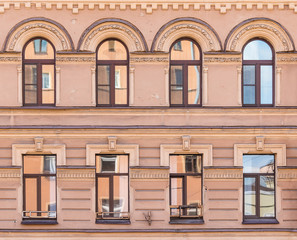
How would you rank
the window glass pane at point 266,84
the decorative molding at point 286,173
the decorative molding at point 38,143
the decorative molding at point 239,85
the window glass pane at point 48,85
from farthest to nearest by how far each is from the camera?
the window glass pane at point 266,84 → the window glass pane at point 48,85 → the decorative molding at point 239,85 → the decorative molding at point 286,173 → the decorative molding at point 38,143

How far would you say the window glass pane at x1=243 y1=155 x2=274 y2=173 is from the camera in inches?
527

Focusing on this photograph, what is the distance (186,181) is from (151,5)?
495 centimetres

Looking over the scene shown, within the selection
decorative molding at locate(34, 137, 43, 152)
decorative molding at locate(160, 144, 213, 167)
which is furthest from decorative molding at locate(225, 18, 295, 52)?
decorative molding at locate(34, 137, 43, 152)

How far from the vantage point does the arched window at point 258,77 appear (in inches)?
527

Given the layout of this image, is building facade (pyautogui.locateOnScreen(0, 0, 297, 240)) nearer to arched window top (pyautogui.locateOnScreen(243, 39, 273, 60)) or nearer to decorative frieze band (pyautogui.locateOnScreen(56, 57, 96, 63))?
decorative frieze band (pyautogui.locateOnScreen(56, 57, 96, 63))

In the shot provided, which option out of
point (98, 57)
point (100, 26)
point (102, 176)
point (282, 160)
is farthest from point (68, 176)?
point (282, 160)

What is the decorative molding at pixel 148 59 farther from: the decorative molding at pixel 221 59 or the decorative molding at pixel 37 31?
the decorative molding at pixel 37 31

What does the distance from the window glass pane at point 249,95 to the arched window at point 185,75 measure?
49.6 inches

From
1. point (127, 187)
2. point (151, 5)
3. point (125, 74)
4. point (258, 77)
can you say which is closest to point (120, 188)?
point (127, 187)

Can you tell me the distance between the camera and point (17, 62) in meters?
13.1

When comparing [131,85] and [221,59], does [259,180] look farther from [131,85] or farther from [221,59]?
[131,85]

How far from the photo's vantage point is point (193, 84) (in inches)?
527

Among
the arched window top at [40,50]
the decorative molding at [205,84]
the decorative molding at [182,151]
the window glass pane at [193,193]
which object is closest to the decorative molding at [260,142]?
the decorative molding at [182,151]

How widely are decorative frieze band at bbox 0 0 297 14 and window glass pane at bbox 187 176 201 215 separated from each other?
4705 mm
